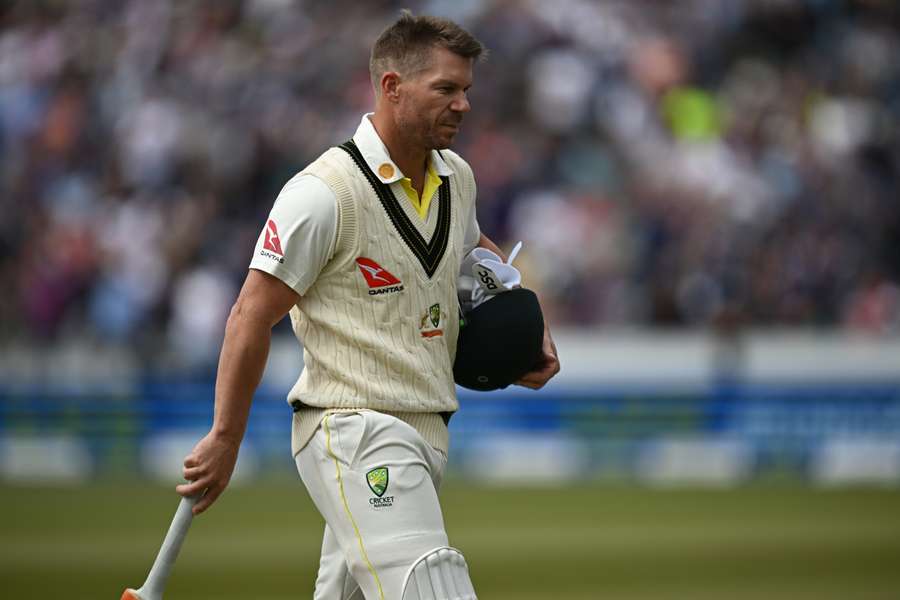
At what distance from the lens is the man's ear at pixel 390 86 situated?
13.1 feet

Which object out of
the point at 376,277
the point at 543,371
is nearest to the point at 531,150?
the point at 543,371

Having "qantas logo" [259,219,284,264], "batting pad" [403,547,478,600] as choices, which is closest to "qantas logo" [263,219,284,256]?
"qantas logo" [259,219,284,264]

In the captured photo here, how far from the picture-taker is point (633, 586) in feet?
25.7

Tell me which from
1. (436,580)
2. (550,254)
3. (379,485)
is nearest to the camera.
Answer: (436,580)

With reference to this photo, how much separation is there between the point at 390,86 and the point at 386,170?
0.23 m

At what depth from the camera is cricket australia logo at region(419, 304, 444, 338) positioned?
4.04 m

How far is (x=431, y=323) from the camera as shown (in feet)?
13.3

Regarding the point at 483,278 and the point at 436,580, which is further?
the point at 483,278

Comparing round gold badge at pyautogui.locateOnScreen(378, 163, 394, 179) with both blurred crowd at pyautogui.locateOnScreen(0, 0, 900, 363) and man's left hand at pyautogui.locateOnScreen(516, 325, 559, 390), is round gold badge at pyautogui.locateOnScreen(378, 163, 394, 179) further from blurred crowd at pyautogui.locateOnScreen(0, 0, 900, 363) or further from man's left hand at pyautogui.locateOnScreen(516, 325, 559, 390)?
blurred crowd at pyautogui.locateOnScreen(0, 0, 900, 363)

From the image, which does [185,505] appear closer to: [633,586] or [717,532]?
[633,586]

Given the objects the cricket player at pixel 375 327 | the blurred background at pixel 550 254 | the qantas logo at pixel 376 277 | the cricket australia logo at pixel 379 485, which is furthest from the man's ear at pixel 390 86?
the blurred background at pixel 550 254

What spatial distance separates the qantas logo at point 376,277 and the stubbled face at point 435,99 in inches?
14.8

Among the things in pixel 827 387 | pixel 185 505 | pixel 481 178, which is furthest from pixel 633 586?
pixel 481 178

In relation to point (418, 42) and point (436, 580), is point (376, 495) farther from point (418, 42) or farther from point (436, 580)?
point (418, 42)
